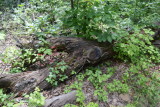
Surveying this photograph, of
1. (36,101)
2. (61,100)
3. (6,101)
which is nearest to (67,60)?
(61,100)

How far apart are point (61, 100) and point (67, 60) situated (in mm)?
1168

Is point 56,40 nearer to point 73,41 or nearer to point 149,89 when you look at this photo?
point 73,41

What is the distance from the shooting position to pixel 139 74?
3314 mm

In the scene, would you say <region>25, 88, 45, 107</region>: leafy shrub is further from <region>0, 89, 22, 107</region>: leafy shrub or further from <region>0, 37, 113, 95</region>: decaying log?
<region>0, 37, 113, 95</region>: decaying log

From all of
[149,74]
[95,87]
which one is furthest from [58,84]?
[149,74]

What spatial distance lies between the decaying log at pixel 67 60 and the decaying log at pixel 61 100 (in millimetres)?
527

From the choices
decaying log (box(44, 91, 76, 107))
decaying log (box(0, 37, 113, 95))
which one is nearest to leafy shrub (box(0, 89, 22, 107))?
decaying log (box(0, 37, 113, 95))

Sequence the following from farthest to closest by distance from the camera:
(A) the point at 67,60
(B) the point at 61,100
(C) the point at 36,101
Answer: (A) the point at 67,60 → (B) the point at 61,100 → (C) the point at 36,101

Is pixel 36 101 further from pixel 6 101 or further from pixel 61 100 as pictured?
pixel 6 101

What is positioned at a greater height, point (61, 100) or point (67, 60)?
point (67, 60)

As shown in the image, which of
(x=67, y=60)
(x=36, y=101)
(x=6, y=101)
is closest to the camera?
(x=36, y=101)

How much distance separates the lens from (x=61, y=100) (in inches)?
103

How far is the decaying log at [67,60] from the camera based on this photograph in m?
2.79

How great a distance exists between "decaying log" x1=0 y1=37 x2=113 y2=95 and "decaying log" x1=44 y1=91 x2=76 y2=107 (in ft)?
1.73
